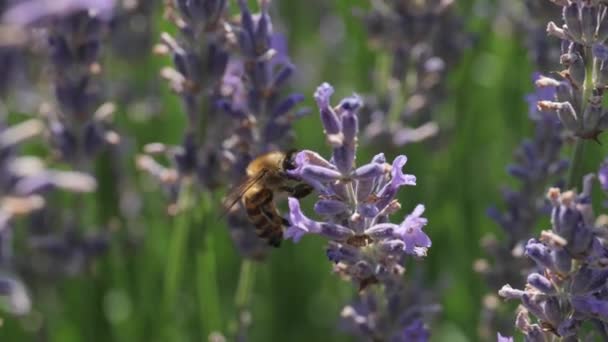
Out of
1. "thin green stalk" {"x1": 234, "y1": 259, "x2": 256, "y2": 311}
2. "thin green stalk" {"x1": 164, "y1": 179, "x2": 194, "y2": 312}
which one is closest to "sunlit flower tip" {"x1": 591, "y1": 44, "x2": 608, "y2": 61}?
"thin green stalk" {"x1": 234, "y1": 259, "x2": 256, "y2": 311}

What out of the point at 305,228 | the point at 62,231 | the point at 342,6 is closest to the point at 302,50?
the point at 342,6

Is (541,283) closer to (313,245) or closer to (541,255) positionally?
(541,255)

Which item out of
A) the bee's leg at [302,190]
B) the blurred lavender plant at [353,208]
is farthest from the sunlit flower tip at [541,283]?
the bee's leg at [302,190]

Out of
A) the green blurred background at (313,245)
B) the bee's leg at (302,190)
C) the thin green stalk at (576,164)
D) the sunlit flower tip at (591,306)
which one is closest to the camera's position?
the sunlit flower tip at (591,306)

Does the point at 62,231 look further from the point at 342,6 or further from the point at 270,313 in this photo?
the point at 342,6

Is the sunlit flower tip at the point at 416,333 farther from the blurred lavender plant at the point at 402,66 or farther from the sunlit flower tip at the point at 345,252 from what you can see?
the blurred lavender plant at the point at 402,66

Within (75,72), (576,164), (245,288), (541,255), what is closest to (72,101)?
(75,72)
